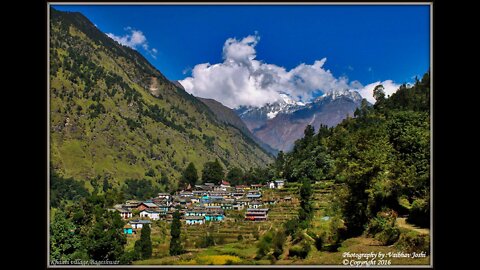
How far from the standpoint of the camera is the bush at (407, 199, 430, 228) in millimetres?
16203

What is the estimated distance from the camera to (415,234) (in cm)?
1381

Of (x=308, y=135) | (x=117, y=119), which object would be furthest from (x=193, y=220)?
(x=117, y=119)

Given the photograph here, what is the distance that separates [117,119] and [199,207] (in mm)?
73244

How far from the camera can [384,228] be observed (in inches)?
591

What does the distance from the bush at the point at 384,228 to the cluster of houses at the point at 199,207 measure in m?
23.5

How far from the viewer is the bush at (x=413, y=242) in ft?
40.8

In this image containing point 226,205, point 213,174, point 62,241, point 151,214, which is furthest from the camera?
point 213,174

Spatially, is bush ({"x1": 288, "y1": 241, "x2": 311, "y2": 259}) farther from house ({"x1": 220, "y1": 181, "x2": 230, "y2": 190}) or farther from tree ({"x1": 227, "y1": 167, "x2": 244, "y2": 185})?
tree ({"x1": 227, "y1": 167, "x2": 244, "y2": 185})

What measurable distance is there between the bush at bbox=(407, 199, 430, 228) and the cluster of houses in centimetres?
2260

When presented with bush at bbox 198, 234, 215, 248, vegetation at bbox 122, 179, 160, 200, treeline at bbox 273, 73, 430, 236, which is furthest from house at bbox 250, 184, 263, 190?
treeline at bbox 273, 73, 430, 236

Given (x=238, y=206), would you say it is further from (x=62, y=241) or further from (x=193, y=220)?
(x=62, y=241)

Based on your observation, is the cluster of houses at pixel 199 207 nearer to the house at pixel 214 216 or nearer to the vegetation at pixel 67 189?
the house at pixel 214 216

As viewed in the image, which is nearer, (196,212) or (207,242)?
(207,242)

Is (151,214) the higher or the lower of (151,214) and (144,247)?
the lower
